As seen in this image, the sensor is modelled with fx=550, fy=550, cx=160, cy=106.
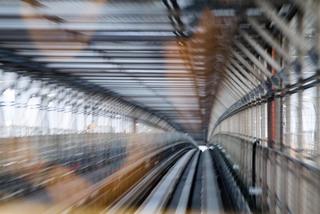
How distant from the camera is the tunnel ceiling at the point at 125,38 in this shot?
916 centimetres

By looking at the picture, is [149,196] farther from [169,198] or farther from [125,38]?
[125,38]

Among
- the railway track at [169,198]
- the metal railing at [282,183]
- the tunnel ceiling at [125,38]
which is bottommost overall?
the railway track at [169,198]

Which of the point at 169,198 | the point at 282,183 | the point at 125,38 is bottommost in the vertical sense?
the point at 169,198

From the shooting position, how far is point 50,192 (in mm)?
12406

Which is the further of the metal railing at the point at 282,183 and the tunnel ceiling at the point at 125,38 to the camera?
the tunnel ceiling at the point at 125,38

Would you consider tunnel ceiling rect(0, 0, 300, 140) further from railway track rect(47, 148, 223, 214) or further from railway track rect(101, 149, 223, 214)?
railway track rect(101, 149, 223, 214)

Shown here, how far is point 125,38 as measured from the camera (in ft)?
39.2

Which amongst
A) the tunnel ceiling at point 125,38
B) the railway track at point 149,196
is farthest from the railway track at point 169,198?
the tunnel ceiling at point 125,38

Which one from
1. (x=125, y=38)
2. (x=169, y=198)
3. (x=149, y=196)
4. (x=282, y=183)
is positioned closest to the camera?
(x=282, y=183)

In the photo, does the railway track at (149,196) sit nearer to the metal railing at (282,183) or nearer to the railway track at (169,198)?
the railway track at (169,198)

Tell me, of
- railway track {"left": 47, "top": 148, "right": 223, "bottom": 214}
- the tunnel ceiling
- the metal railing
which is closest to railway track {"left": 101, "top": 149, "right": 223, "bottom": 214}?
railway track {"left": 47, "top": 148, "right": 223, "bottom": 214}

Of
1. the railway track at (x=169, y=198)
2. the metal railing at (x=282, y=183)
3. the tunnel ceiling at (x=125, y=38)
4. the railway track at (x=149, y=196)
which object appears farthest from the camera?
the railway track at (x=169, y=198)

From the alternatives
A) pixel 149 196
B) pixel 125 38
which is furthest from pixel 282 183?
pixel 149 196

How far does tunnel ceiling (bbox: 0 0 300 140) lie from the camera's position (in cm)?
916
